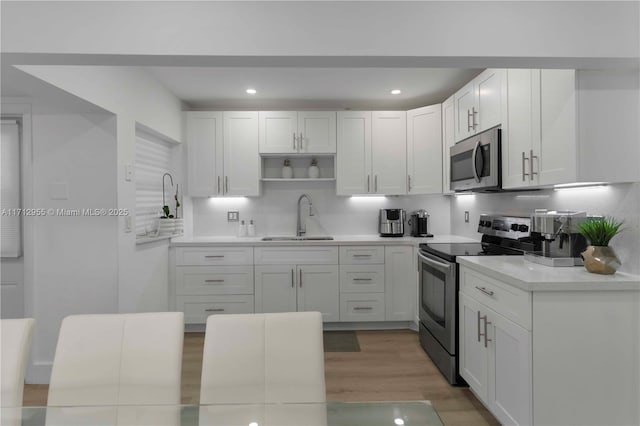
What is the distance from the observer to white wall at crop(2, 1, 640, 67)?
64.5 inches

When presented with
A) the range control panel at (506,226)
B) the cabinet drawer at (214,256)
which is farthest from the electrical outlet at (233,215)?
the range control panel at (506,226)

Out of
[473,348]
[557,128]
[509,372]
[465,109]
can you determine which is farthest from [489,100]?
[509,372]

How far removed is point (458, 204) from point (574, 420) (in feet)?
8.59

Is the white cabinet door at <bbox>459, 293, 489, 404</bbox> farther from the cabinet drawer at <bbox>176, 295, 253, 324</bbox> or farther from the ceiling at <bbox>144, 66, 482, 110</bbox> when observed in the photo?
the cabinet drawer at <bbox>176, 295, 253, 324</bbox>

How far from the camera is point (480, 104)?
288 cm

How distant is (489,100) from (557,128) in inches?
31.7

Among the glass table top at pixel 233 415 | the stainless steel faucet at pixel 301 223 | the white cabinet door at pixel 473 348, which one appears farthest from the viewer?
the stainless steel faucet at pixel 301 223

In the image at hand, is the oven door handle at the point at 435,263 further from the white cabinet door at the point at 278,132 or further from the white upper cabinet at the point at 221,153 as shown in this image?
the white upper cabinet at the point at 221,153

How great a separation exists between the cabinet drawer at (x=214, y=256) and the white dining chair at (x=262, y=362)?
7.82 feet

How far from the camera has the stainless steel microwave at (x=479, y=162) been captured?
2645mm

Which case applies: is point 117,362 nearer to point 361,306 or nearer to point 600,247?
point 600,247

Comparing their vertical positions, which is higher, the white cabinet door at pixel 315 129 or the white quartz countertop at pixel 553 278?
the white cabinet door at pixel 315 129

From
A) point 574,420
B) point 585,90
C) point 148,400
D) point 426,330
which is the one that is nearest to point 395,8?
point 585,90

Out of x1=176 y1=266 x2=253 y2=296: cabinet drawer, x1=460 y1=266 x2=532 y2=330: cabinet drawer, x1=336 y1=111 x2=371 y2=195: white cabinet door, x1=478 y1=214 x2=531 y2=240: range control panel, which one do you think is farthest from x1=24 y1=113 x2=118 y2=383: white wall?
x1=478 y1=214 x2=531 y2=240: range control panel
